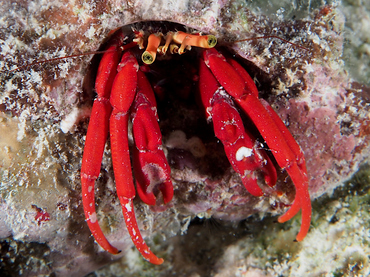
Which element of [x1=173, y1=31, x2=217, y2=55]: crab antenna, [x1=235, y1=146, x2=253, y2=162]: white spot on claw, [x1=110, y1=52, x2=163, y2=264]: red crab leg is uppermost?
[x1=173, y1=31, x2=217, y2=55]: crab antenna

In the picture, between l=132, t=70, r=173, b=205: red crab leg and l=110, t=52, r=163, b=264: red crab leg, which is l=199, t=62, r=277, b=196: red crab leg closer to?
l=132, t=70, r=173, b=205: red crab leg

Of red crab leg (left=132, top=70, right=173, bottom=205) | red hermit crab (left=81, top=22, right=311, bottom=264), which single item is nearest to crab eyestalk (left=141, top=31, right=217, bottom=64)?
red hermit crab (left=81, top=22, right=311, bottom=264)

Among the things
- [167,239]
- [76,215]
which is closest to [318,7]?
[76,215]

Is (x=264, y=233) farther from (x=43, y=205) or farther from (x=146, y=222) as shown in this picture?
(x=43, y=205)

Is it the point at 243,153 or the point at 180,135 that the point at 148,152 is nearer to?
the point at 180,135

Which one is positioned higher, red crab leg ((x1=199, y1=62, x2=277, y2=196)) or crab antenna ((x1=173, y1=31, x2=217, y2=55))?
crab antenna ((x1=173, y1=31, x2=217, y2=55))

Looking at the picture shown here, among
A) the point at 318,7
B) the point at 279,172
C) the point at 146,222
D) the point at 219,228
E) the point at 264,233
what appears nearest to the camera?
the point at 318,7

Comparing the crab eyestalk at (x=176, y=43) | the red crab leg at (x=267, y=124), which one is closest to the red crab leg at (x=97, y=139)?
the crab eyestalk at (x=176, y=43)

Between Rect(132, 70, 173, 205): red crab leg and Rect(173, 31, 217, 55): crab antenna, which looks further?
Rect(132, 70, 173, 205): red crab leg
